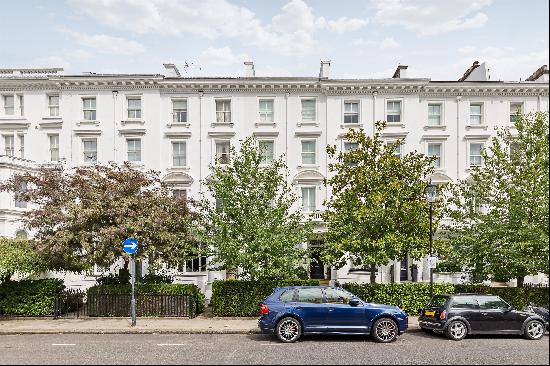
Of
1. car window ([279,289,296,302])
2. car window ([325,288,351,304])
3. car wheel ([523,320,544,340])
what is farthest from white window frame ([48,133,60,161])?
car wheel ([523,320,544,340])

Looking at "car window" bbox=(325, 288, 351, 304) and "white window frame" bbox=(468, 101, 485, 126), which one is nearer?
"car window" bbox=(325, 288, 351, 304)

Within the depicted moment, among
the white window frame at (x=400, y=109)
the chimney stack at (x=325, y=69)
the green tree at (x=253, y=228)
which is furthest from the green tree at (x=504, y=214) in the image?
the chimney stack at (x=325, y=69)

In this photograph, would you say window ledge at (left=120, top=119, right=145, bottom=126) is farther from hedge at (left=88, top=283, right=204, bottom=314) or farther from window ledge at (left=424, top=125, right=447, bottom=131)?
window ledge at (left=424, top=125, right=447, bottom=131)

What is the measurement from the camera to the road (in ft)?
35.2

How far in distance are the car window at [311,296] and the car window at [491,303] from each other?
500 cm

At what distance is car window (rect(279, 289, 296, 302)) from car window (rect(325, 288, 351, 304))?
1074 millimetres

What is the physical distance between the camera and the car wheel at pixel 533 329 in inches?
515

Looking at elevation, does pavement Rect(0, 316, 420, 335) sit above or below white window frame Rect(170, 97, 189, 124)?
below

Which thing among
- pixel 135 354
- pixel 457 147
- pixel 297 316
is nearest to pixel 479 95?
pixel 457 147

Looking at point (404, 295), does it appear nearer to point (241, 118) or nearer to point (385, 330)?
point (385, 330)

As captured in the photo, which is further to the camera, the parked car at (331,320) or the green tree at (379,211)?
the green tree at (379,211)

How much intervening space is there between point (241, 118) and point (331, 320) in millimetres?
18561

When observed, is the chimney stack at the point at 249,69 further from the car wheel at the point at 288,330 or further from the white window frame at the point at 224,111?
the car wheel at the point at 288,330

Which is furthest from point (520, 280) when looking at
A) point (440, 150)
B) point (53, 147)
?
point (53, 147)
